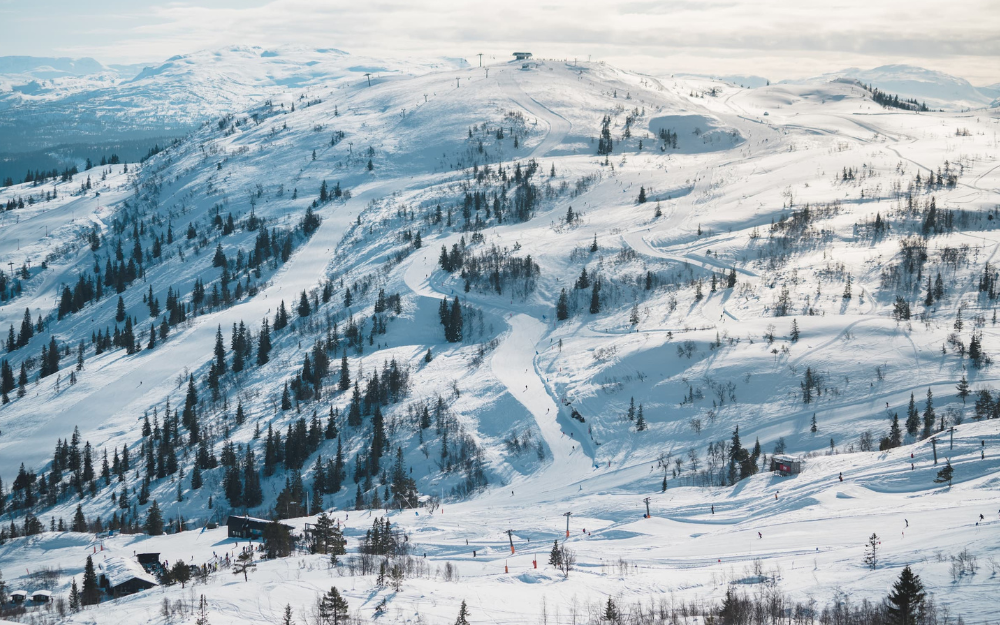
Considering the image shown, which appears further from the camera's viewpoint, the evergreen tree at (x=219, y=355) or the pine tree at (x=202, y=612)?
the evergreen tree at (x=219, y=355)

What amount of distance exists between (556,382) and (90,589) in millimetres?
50975

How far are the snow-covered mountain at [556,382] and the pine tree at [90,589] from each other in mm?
5795

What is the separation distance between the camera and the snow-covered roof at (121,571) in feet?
173

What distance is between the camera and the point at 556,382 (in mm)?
87812

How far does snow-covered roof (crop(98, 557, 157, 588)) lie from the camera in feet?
173

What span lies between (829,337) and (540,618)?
57.7 metres

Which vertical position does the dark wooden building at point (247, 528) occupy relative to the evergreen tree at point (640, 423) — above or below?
below

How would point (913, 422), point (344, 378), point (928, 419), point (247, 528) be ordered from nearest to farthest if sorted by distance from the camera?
point (247, 528) → point (928, 419) → point (913, 422) → point (344, 378)

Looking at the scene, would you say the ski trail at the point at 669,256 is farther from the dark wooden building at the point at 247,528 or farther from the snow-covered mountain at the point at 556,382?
the dark wooden building at the point at 247,528

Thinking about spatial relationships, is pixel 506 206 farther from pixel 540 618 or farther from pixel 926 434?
pixel 540 618

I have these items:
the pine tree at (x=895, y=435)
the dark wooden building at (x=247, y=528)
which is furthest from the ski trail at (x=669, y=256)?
the dark wooden building at (x=247, y=528)

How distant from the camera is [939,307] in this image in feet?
302

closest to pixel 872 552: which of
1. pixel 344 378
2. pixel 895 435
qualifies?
pixel 895 435

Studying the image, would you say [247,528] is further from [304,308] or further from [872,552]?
[304,308]
